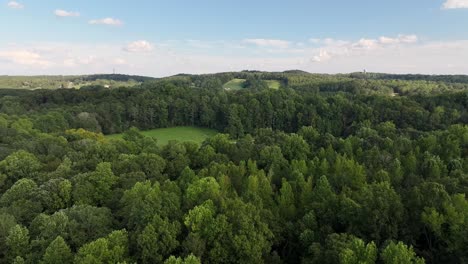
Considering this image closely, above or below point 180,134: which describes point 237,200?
above

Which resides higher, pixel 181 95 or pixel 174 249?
pixel 181 95

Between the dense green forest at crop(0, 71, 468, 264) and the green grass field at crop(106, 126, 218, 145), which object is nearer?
the dense green forest at crop(0, 71, 468, 264)

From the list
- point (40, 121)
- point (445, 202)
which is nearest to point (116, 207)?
point (445, 202)

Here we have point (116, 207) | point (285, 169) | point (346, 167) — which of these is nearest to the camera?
point (116, 207)

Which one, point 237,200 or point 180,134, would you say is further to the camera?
point 180,134

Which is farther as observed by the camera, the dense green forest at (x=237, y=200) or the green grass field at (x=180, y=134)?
the green grass field at (x=180, y=134)

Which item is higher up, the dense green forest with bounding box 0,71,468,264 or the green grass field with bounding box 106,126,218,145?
the dense green forest with bounding box 0,71,468,264

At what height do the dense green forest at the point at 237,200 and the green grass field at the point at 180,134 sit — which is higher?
the dense green forest at the point at 237,200

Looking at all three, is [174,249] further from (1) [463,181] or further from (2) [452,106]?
(2) [452,106]
